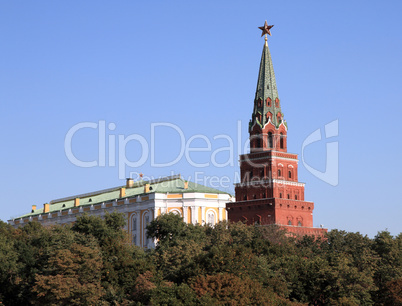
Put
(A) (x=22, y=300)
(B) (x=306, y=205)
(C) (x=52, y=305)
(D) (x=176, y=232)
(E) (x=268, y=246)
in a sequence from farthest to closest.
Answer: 1. (B) (x=306, y=205)
2. (D) (x=176, y=232)
3. (E) (x=268, y=246)
4. (A) (x=22, y=300)
5. (C) (x=52, y=305)

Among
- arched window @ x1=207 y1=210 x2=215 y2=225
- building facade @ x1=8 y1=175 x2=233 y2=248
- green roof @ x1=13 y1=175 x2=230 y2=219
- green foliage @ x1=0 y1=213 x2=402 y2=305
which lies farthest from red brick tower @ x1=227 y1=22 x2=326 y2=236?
green foliage @ x1=0 y1=213 x2=402 y2=305

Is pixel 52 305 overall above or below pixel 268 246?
below

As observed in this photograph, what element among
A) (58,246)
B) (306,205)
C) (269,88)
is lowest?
(58,246)

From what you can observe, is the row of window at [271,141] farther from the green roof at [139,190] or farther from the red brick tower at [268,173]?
the green roof at [139,190]

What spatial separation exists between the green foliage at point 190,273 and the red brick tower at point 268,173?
29.0m

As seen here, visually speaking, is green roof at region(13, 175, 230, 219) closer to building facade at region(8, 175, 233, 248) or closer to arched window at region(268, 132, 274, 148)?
building facade at region(8, 175, 233, 248)

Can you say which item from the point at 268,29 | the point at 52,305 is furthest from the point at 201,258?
the point at 268,29

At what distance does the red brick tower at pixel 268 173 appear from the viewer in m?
145

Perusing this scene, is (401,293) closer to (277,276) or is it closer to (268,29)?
(277,276)

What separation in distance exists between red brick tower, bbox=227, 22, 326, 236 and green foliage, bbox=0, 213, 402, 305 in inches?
1141

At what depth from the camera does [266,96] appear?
150125 mm

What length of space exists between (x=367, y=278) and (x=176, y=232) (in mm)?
35473

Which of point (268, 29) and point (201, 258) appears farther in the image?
point (268, 29)

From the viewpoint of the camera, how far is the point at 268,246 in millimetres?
110312
